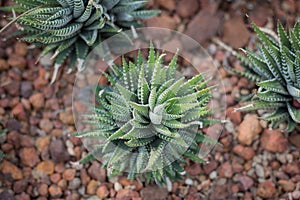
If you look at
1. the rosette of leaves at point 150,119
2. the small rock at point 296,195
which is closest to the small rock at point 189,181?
the rosette of leaves at point 150,119

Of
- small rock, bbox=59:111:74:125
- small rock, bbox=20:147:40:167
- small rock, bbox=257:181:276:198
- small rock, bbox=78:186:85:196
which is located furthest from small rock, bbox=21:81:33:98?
small rock, bbox=257:181:276:198

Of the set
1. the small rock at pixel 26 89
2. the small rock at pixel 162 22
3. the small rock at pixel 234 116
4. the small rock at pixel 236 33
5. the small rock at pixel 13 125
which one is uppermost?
the small rock at pixel 162 22

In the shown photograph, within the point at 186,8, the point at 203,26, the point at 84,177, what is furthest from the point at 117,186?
the point at 186,8

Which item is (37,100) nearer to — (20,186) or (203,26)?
(20,186)

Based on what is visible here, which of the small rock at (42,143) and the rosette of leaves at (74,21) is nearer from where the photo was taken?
the rosette of leaves at (74,21)

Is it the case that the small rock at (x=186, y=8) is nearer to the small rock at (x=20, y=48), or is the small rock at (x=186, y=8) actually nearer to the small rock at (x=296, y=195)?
the small rock at (x=20, y=48)

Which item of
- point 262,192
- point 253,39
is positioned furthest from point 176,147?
point 253,39

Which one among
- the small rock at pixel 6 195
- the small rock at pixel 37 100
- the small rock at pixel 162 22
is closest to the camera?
the small rock at pixel 6 195

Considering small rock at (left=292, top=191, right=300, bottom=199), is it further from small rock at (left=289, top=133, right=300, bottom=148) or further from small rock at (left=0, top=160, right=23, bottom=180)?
small rock at (left=0, top=160, right=23, bottom=180)
